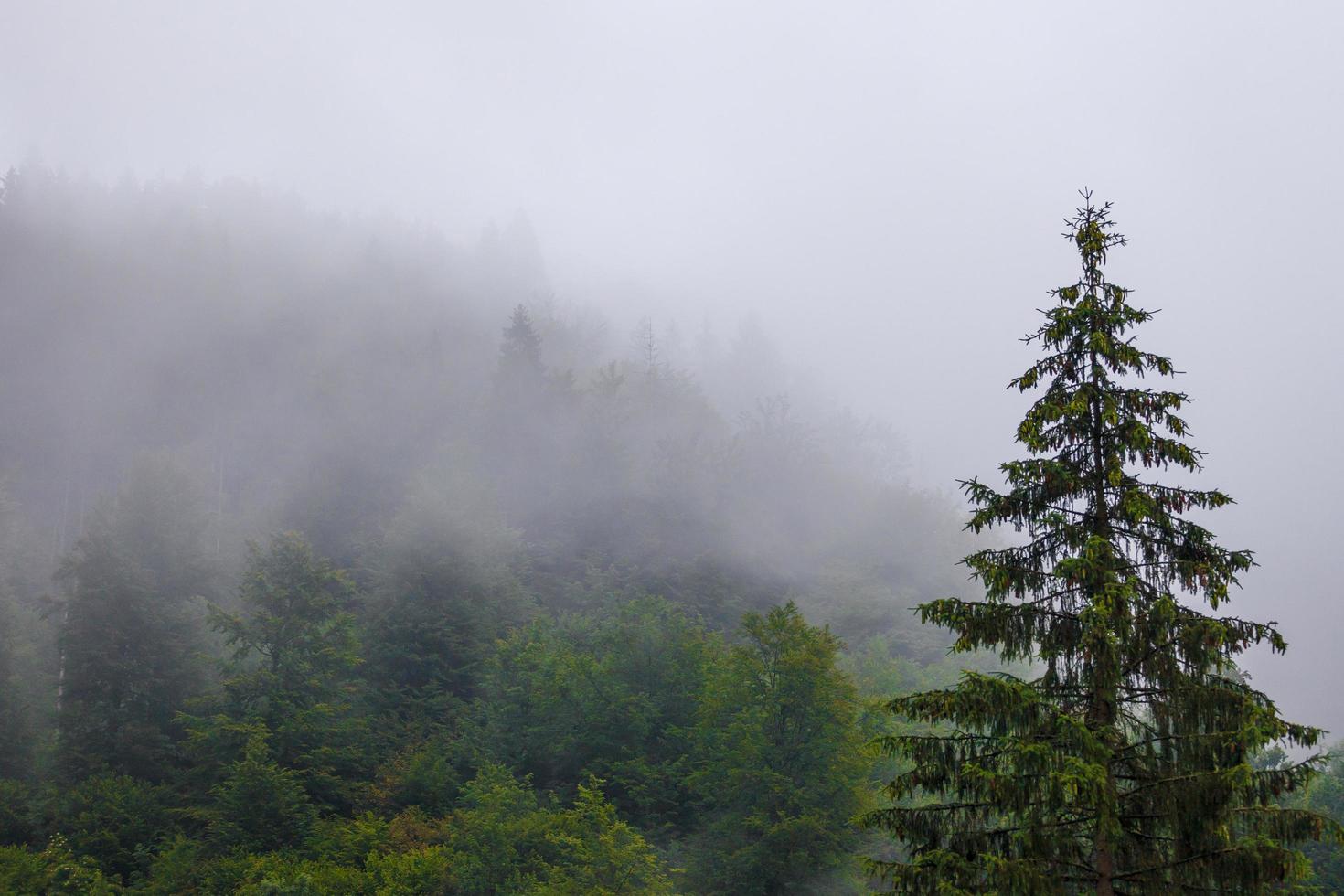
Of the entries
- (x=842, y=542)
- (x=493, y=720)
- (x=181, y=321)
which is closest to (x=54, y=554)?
(x=181, y=321)

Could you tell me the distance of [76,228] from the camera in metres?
119

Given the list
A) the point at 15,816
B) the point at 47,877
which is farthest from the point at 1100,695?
the point at 15,816

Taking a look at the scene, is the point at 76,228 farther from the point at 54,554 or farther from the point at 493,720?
the point at 493,720

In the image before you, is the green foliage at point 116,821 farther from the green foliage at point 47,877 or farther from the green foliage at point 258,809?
the green foliage at point 258,809

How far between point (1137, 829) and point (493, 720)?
34.7m

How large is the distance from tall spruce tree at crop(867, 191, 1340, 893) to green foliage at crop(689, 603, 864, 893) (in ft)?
65.6

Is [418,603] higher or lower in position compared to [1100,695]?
higher

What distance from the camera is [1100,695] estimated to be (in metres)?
10.4

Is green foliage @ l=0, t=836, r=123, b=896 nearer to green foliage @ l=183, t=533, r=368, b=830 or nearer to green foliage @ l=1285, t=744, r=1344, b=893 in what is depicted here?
green foliage @ l=183, t=533, r=368, b=830

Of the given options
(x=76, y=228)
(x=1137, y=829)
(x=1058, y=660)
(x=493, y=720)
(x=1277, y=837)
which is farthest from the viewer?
(x=76, y=228)

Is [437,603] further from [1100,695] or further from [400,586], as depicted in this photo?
[1100,695]

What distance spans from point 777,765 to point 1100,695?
76.0 feet

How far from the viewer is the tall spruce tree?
932 cm

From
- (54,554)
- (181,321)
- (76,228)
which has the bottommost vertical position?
(54,554)
